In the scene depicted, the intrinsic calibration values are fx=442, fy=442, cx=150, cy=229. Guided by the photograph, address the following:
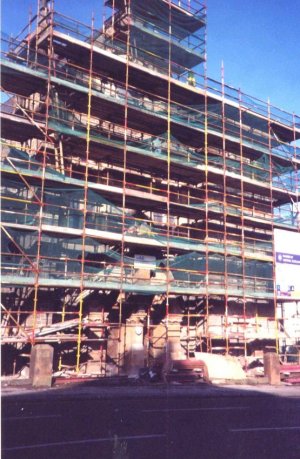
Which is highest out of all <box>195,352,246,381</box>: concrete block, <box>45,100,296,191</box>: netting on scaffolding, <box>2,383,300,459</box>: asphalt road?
<box>45,100,296,191</box>: netting on scaffolding

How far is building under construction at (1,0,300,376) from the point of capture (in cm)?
1953

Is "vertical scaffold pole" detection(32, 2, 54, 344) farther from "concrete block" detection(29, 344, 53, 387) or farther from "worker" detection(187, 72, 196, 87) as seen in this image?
"worker" detection(187, 72, 196, 87)

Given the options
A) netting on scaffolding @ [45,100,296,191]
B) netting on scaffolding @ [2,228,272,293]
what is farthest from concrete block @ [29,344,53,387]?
netting on scaffolding @ [45,100,296,191]

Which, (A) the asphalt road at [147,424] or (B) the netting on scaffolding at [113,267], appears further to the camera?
(B) the netting on scaffolding at [113,267]

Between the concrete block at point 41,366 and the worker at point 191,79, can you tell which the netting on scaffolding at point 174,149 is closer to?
the worker at point 191,79

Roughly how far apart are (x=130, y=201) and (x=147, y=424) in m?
14.2

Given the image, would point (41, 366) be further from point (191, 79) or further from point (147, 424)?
point (191, 79)

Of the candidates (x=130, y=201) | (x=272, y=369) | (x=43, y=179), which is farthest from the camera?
(x=130, y=201)

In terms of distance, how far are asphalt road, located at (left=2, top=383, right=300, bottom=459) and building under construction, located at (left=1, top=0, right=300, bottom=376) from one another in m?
4.28

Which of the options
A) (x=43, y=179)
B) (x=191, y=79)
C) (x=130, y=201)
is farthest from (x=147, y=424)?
(x=191, y=79)

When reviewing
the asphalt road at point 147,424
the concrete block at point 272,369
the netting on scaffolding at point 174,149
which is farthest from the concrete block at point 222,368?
the netting on scaffolding at point 174,149

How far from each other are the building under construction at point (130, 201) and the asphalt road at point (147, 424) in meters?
4.28

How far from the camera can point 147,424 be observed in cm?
1098

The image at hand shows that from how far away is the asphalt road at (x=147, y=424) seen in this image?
8.46 metres
